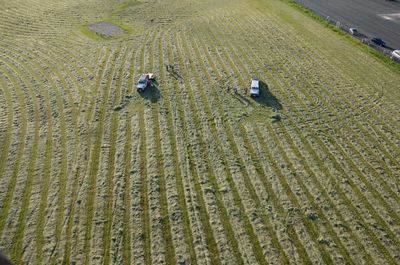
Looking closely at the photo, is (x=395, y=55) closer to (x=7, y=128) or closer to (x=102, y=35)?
(x=102, y=35)

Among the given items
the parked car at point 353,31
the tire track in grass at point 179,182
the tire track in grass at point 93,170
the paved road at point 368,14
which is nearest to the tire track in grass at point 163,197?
the tire track in grass at point 179,182

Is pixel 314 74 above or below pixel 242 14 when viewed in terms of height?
below

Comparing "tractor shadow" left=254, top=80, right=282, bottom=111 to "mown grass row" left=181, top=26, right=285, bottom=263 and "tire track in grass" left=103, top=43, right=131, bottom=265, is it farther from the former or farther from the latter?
"tire track in grass" left=103, top=43, right=131, bottom=265

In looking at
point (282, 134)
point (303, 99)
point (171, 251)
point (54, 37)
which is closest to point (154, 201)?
point (171, 251)

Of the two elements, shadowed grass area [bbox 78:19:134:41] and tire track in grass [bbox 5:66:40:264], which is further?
shadowed grass area [bbox 78:19:134:41]

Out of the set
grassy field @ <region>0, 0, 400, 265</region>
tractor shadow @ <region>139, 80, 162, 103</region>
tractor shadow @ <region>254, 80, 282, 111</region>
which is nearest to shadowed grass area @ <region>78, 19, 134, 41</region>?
grassy field @ <region>0, 0, 400, 265</region>

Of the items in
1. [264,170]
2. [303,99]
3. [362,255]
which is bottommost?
[362,255]

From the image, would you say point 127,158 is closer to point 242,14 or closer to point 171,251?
point 171,251
